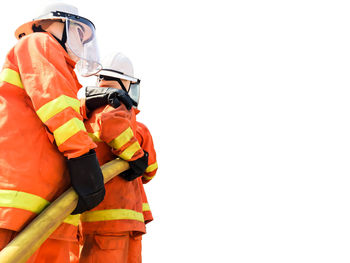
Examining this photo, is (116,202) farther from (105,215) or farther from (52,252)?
(52,252)

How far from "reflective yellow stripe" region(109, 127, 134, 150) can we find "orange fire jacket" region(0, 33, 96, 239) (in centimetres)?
102

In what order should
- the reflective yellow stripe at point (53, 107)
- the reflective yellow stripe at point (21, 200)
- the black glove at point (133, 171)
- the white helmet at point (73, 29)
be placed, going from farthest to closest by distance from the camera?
the black glove at point (133, 171) < the white helmet at point (73, 29) < the reflective yellow stripe at point (53, 107) < the reflective yellow stripe at point (21, 200)

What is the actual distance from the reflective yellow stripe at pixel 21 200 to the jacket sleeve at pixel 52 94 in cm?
32

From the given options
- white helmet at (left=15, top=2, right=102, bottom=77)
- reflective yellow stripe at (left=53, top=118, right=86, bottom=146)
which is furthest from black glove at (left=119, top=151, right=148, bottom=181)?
reflective yellow stripe at (left=53, top=118, right=86, bottom=146)

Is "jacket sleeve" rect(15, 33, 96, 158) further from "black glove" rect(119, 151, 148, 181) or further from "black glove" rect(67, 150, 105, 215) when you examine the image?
"black glove" rect(119, 151, 148, 181)

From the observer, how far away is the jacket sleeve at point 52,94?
2.20 m

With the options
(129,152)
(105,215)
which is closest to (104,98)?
(129,152)

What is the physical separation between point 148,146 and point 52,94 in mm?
2064

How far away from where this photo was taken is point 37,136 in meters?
2.22

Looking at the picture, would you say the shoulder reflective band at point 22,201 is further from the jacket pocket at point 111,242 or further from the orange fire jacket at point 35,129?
the jacket pocket at point 111,242

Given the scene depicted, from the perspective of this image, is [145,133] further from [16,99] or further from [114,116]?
[16,99]

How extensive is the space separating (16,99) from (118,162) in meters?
1.25

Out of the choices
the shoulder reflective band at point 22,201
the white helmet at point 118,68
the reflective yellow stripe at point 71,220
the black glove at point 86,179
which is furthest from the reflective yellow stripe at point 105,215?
the white helmet at point 118,68

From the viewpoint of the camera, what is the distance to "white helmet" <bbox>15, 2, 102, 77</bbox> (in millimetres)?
2678
